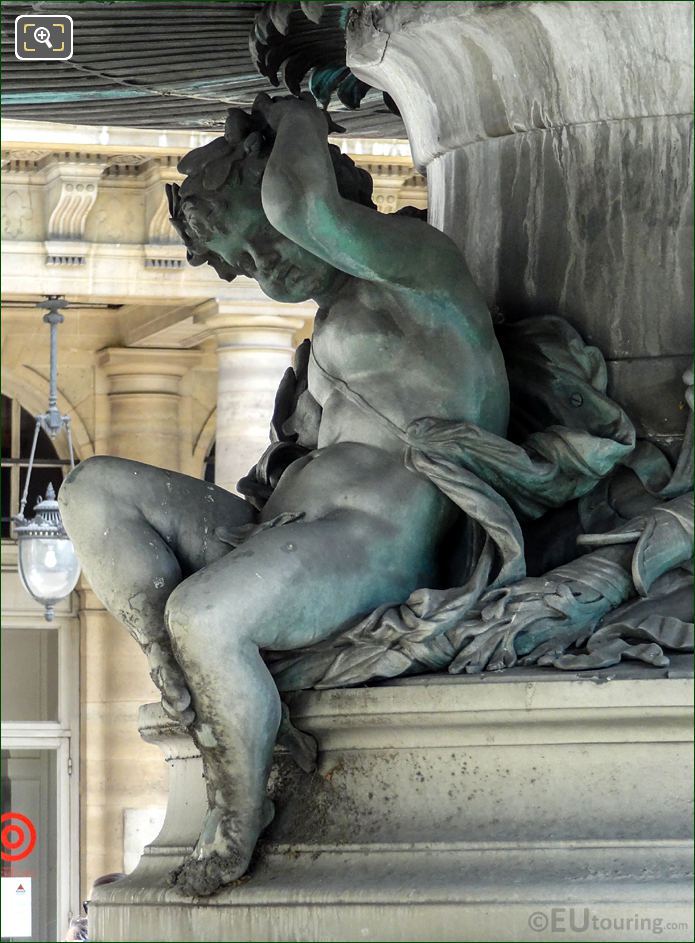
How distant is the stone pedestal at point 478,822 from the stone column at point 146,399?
19.5 meters

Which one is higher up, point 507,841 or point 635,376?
point 635,376

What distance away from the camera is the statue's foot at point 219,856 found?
155 inches

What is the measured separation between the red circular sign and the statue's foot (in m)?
18.3

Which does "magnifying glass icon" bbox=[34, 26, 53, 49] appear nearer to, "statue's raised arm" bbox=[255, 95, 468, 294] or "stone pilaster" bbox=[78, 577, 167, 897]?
"statue's raised arm" bbox=[255, 95, 468, 294]

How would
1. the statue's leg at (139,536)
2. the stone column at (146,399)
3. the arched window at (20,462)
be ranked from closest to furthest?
the statue's leg at (139,536)
the arched window at (20,462)
the stone column at (146,399)

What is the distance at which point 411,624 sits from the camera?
397cm

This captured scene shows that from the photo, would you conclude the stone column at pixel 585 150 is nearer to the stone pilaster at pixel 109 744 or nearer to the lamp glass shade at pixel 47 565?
the lamp glass shade at pixel 47 565

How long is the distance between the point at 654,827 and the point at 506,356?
94 cm

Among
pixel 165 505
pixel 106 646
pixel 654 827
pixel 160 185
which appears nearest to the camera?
pixel 654 827

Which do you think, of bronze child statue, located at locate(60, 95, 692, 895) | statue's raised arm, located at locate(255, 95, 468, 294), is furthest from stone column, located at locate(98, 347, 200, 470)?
statue's raised arm, located at locate(255, 95, 468, 294)

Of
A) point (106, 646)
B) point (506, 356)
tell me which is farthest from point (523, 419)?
point (106, 646)

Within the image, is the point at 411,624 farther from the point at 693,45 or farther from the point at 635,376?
the point at 693,45

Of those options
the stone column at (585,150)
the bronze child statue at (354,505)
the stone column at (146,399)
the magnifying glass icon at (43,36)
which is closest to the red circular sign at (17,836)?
the stone column at (146,399)

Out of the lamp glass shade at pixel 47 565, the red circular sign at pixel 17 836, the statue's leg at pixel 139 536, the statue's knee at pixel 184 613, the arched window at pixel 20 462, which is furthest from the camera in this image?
the arched window at pixel 20 462
